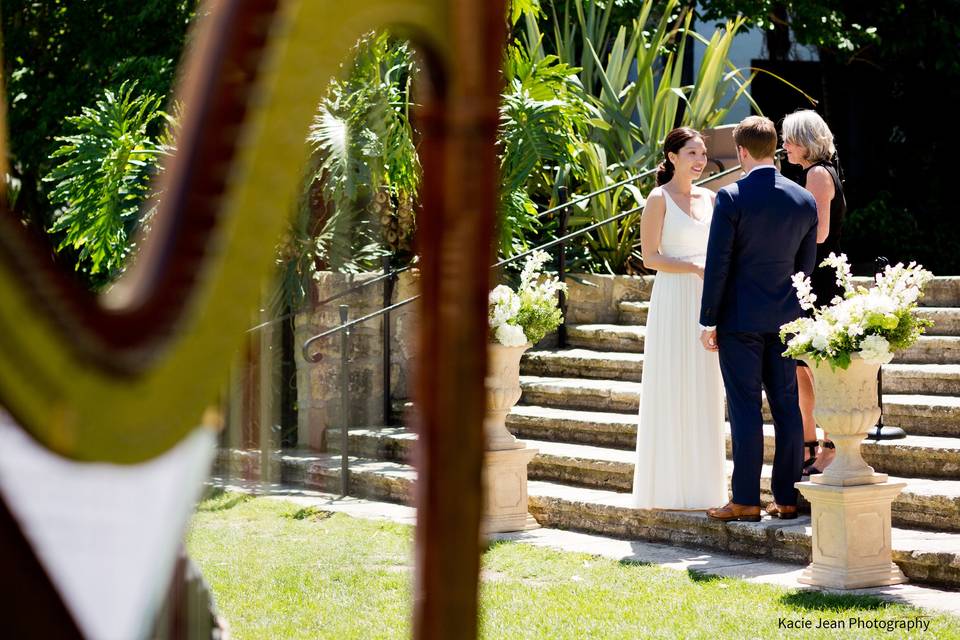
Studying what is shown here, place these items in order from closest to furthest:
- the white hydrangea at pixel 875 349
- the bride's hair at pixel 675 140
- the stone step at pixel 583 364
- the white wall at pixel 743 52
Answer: the white hydrangea at pixel 875 349 < the bride's hair at pixel 675 140 < the stone step at pixel 583 364 < the white wall at pixel 743 52

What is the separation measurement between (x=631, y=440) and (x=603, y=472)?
0.54 m

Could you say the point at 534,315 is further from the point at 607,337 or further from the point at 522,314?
the point at 607,337

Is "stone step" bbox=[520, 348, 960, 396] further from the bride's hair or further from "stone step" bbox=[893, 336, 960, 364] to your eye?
the bride's hair

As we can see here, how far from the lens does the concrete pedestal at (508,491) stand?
22.8 feet

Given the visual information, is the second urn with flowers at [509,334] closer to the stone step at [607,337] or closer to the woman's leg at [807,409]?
the woman's leg at [807,409]

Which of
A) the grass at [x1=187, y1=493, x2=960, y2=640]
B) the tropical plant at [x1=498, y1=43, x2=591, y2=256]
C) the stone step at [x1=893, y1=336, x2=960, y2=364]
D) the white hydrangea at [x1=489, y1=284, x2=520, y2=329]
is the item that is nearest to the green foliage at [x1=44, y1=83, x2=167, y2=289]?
the grass at [x1=187, y1=493, x2=960, y2=640]

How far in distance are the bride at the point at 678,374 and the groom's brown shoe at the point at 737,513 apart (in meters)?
0.26

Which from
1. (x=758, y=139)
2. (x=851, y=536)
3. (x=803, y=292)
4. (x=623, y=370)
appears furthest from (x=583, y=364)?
(x=851, y=536)

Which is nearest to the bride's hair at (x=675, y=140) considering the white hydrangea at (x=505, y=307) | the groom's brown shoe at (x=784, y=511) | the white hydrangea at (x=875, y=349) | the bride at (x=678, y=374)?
the bride at (x=678, y=374)

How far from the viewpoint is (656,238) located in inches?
252

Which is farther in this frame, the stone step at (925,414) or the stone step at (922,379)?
the stone step at (922,379)

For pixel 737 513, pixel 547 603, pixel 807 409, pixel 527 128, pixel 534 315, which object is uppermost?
pixel 527 128

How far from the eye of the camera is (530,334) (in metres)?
7.23

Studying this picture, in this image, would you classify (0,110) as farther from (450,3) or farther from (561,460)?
(561,460)
